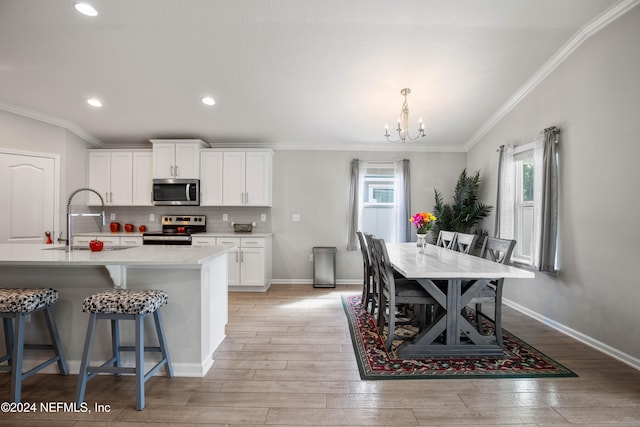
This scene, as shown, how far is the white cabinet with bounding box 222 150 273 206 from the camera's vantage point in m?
4.80

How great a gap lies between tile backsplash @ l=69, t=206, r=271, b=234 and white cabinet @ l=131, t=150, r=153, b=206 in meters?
0.28

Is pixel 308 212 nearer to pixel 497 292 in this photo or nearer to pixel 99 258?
pixel 497 292

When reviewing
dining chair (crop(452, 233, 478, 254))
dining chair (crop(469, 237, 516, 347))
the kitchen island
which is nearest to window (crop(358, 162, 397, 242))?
dining chair (crop(452, 233, 478, 254))

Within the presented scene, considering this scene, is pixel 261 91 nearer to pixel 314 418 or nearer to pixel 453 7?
pixel 453 7

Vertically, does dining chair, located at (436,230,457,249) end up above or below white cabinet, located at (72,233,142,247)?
above

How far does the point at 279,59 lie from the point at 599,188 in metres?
3.28

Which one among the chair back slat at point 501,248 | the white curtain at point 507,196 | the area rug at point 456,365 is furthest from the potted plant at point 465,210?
the area rug at point 456,365

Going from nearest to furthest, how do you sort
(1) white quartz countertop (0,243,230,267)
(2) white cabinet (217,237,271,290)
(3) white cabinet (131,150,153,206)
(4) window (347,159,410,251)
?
(1) white quartz countertop (0,243,230,267) → (2) white cabinet (217,237,271,290) → (3) white cabinet (131,150,153,206) → (4) window (347,159,410,251)

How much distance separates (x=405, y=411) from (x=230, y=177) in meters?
3.97

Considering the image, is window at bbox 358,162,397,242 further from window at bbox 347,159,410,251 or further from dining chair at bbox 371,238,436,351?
dining chair at bbox 371,238,436,351

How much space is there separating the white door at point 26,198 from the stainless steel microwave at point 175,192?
1.32 meters

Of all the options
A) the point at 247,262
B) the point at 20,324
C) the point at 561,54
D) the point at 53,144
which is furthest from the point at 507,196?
the point at 53,144

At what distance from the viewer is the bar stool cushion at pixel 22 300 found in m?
1.82

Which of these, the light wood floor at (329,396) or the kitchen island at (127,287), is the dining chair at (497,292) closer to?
the light wood floor at (329,396)
